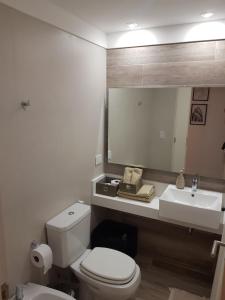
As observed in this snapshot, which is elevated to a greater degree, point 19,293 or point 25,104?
point 25,104

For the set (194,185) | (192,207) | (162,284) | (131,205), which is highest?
(194,185)

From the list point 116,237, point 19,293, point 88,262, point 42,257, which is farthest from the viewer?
point 116,237

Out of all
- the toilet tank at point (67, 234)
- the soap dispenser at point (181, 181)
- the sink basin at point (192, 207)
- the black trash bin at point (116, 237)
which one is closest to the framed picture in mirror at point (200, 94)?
the soap dispenser at point (181, 181)

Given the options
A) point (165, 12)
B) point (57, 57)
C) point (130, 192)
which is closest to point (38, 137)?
point (57, 57)

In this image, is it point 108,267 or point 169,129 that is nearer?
point 108,267

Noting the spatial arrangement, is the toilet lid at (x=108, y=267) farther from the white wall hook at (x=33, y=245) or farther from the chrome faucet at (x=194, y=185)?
the chrome faucet at (x=194, y=185)

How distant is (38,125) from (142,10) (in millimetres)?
1178

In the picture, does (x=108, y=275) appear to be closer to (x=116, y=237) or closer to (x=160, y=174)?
(x=116, y=237)

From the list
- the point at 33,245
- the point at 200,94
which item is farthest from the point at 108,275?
the point at 200,94

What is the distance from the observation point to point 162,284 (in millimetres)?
2400

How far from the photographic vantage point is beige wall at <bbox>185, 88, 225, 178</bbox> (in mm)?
2160

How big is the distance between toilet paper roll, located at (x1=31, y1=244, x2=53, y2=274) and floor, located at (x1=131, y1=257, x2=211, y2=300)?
103 cm

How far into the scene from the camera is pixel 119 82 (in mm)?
2521

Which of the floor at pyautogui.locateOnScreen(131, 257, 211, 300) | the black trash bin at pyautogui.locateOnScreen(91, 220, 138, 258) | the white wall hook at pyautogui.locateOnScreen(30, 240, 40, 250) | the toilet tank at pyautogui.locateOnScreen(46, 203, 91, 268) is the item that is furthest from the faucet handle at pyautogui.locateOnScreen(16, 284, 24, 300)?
the floor at pyautogui.locateOnScreen(131, 257, 211, 300)
